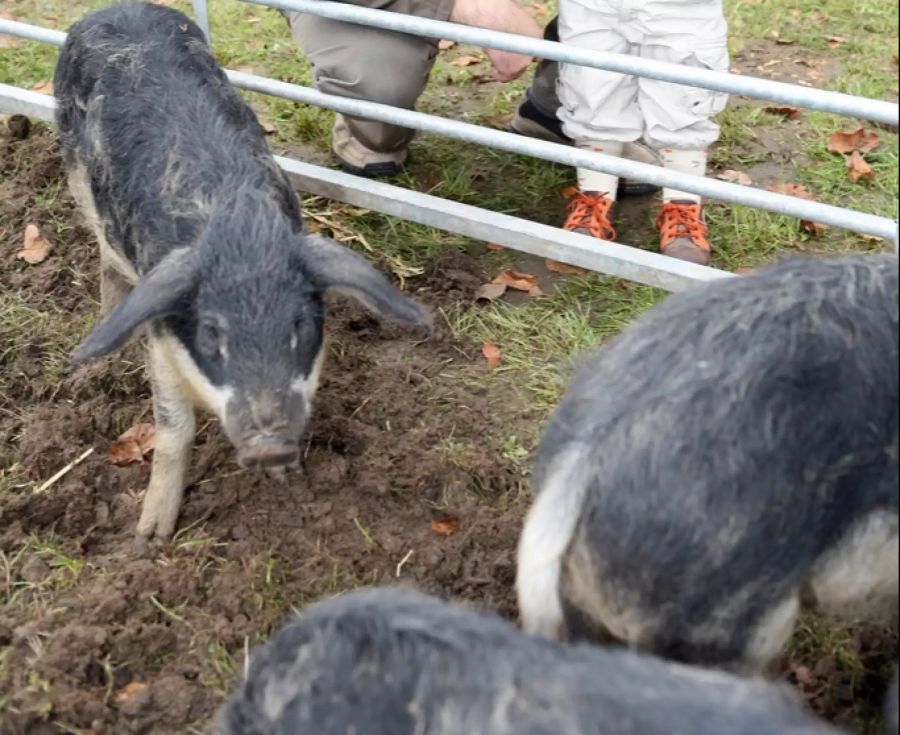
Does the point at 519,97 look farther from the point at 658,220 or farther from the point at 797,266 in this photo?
the point at 797,266

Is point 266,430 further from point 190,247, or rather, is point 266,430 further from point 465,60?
point 465,60

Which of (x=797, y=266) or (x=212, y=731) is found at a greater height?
(x=797, y=266)

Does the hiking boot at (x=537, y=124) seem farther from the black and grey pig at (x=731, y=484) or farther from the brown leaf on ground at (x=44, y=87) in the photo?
the black and grey pig at (x=731, y=484)

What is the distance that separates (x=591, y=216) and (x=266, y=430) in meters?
2.42

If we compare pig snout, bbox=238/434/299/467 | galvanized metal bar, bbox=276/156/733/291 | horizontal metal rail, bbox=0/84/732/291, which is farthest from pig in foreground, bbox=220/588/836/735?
galvanized metal bar, bbox=276/156/733/291

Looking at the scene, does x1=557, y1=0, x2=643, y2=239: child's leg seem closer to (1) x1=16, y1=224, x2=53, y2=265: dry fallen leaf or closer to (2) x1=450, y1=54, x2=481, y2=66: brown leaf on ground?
(2) x1=450, y1=54, x2=481, y2=66: brown leaf on ground

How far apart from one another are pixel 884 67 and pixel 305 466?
465cm

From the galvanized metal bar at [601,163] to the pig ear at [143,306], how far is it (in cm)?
167

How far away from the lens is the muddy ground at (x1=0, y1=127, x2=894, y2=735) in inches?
122

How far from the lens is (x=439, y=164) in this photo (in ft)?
19.0

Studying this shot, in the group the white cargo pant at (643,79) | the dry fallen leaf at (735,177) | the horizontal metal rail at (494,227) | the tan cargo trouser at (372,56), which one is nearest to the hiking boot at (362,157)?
the tan cargo trouser at (372,56)

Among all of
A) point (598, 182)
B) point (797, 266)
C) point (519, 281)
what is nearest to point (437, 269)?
point (519, 281)

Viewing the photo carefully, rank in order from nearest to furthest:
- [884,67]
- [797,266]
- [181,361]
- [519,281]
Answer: [797,266], [181,361], [519,281], [884,67]

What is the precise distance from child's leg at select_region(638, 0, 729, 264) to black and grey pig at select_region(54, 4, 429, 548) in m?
1.86
